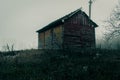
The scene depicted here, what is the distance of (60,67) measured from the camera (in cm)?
1827

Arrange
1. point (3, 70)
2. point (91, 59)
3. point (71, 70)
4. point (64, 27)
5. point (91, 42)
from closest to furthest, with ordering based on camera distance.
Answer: point (71, 70)
point (3, 70)
point (91, 59)
point (64, 27)
point (91, 42)

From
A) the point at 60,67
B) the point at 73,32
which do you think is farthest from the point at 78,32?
the point at 60,67

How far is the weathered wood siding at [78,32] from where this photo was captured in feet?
96.1

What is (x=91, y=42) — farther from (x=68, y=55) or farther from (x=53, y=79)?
(x=53, y=79)

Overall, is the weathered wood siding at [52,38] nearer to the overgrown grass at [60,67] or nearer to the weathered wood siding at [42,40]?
the weathered wood siding at [42,40]

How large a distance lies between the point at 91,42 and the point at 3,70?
51.7 feet

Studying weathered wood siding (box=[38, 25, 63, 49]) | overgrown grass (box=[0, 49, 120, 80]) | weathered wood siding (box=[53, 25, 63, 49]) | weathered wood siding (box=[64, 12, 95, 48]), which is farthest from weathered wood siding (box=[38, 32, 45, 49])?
overgrown grass (box=[0, 49, 120, 80])

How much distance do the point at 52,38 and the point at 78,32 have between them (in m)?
3.89

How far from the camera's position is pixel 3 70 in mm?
18750

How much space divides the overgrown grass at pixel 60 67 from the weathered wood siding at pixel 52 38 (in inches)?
234

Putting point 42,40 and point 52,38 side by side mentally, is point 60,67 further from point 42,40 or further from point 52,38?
point 42,40

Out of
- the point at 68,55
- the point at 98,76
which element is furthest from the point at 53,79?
the point at 68,55

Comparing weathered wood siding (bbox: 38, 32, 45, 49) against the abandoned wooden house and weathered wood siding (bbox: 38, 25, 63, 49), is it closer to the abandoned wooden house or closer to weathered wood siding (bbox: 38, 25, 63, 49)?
weathered wood siding (bbox: 38, 25, 63, 49)

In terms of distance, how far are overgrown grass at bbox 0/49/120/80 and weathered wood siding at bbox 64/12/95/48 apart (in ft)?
21.2
